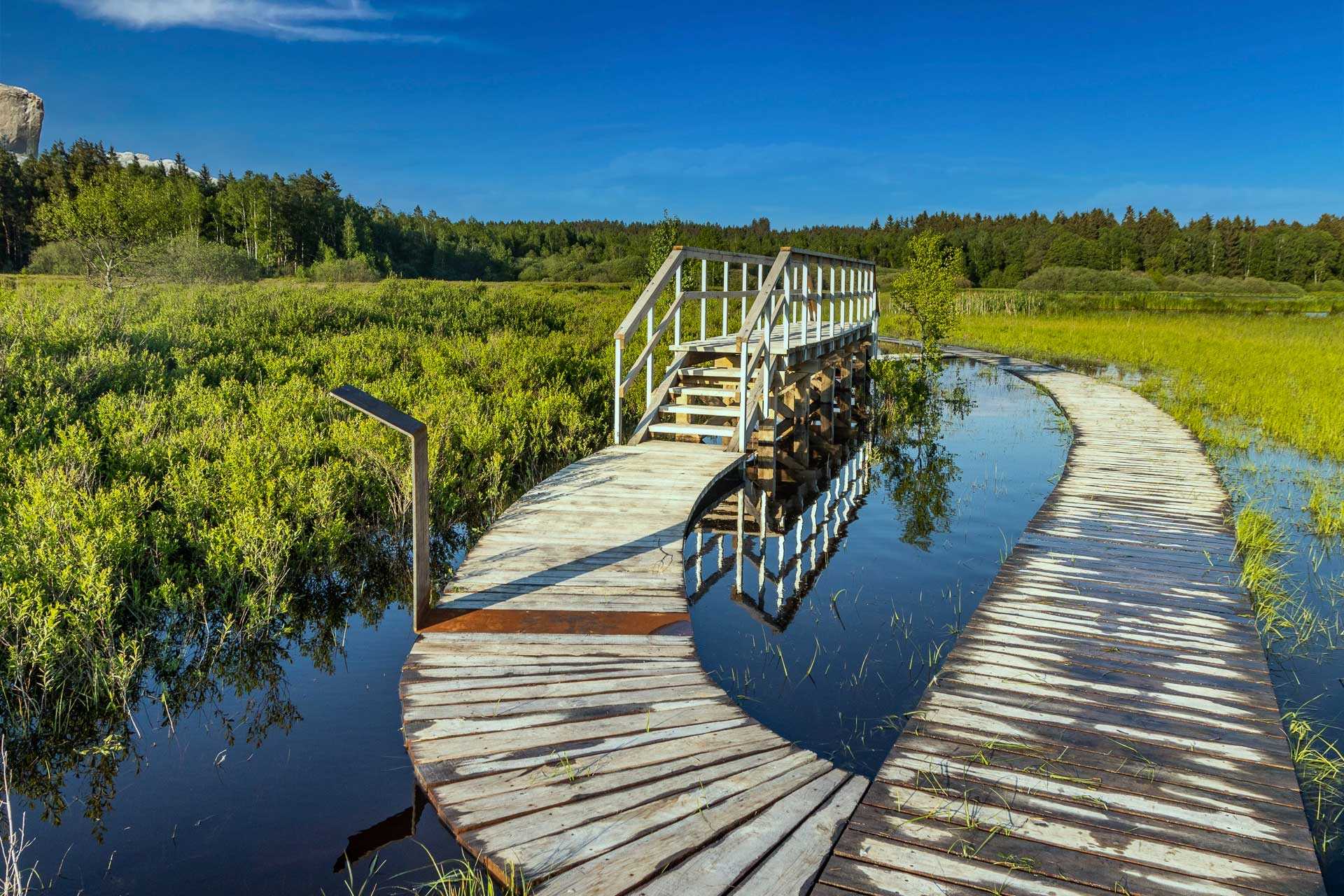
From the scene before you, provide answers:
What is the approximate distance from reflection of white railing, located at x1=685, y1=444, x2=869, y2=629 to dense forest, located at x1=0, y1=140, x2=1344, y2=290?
38.7m

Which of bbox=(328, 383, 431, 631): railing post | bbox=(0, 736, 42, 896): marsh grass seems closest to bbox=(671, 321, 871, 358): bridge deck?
bbox=(328, 383, 431, 631): railing post

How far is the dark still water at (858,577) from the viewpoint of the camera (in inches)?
204

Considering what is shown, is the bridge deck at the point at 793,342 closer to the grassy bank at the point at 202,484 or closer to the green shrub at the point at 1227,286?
the grassy bank at the point at 202,484

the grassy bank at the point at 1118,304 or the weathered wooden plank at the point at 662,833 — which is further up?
the grassy bank at the point at 1118,304

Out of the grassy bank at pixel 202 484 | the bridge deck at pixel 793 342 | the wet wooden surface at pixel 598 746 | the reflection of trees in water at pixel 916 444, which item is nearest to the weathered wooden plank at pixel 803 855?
the wet wooden surface at pixel 598 746

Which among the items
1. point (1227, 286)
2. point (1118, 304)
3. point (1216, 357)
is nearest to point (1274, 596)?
point (1216, 357)

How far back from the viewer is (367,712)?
4879 millimetres

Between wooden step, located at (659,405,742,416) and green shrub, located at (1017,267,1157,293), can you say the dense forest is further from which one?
wooden step, located at (659,405,742,416)

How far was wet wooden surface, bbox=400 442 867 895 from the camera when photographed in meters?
3.02

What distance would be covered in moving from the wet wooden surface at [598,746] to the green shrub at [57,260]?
47.4 metres

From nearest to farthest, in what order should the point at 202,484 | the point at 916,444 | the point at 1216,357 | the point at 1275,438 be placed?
the point at 202,484, the point at 1275,438, the point at 916,444, the point at 1216,357

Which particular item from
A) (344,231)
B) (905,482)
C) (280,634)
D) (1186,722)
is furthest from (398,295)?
(344,231)

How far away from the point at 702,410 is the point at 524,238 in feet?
327

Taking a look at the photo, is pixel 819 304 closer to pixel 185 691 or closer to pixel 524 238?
pixel 185 691
